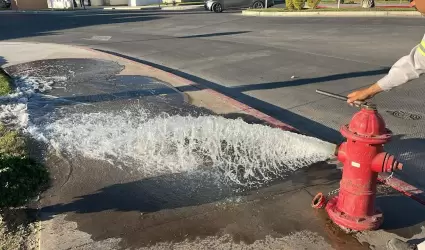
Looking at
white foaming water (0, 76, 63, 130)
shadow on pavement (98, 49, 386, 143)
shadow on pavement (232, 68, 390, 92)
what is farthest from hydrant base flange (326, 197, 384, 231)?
shadow on pavement (232, 68, 390, 92)

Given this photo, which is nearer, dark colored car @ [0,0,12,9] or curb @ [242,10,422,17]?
curb @ [242,10,422,17]

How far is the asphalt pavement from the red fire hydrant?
1299mm

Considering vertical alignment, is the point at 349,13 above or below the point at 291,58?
above

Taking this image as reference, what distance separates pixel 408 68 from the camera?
2516mm

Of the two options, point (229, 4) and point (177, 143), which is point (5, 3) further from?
point (177, 143)

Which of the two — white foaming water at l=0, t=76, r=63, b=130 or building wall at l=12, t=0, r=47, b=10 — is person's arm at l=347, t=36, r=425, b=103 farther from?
building wall at l=12, t=0, r=47, b=10

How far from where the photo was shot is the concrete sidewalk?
306 centimetres

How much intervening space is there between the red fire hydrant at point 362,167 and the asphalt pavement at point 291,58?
1.30 metres

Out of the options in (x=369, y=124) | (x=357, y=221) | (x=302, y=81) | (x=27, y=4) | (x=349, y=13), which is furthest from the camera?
(x=27, y=4)

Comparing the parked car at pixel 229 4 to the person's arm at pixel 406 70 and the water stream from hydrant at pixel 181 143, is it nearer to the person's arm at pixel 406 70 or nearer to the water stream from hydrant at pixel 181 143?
the water stream from hydrant at pixel 181 143

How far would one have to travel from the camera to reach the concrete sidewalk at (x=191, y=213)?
3.06 metres

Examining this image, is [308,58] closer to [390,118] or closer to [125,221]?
[390,118]

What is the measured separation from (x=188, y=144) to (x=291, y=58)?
6.06 metres

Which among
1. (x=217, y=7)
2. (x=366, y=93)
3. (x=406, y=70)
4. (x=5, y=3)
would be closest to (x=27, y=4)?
(x=5, y=3)
